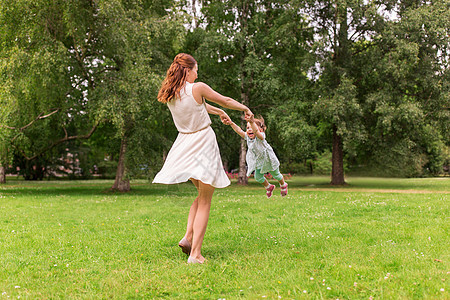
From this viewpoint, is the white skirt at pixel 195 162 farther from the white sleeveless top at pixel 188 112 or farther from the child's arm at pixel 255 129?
the child's arm at pixel 255 129

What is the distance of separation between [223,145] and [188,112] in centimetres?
2622

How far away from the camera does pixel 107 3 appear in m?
17.0

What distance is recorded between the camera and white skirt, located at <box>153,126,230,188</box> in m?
5.12

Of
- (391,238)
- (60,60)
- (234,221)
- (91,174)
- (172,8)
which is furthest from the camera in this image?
(91,174)

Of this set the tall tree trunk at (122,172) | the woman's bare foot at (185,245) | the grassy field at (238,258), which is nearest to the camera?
the grassy field at (238,258)

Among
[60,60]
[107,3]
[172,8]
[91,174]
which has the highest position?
[172,8]

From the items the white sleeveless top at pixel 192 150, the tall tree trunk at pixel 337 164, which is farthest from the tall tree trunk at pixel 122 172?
the white sleeveless top at pixel 192 150

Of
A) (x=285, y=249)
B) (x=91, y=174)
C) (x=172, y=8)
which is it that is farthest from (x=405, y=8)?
(x=91, y=174)

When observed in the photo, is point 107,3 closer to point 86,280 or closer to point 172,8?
point 172,8

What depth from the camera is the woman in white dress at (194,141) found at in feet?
17.0

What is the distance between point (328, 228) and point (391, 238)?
1432 millimetres

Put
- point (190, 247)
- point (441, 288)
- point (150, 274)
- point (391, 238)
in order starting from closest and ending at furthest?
point (441, 288), point (150, 274), point (190, 247), point (391, 238)

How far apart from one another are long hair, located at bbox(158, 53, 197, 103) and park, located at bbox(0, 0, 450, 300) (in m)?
0.02

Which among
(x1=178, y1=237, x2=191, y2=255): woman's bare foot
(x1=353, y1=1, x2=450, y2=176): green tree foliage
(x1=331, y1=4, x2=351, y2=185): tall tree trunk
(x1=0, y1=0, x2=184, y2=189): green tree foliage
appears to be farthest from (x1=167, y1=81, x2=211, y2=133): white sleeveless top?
(x1=331, y1=4, x2=351, y2=185): tall tree trunk
